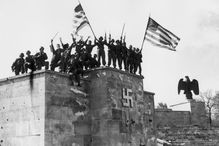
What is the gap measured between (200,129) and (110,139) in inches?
1118

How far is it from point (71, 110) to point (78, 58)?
2.52m

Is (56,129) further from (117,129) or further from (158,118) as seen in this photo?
(158,118)

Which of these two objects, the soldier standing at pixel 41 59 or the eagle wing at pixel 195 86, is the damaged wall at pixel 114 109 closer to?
the soldier standing at pixel 41 59

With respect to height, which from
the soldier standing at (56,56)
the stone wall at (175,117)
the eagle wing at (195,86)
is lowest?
the stone wall at (175,117)

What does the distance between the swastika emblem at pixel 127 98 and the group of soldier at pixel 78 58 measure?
3.88ft

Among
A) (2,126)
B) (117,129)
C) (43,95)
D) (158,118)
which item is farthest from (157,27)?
(158,118)

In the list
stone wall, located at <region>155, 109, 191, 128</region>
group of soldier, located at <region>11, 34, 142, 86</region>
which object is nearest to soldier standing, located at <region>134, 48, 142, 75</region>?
group of soldier, located at <region>11, 34, 142, 86</region>

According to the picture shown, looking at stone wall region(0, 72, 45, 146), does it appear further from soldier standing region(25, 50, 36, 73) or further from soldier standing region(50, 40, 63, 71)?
soldier standing region(50, 40, 63, 71)

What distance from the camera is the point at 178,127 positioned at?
4388 cm

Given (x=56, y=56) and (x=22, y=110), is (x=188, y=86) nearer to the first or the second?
(x=56, y=56)

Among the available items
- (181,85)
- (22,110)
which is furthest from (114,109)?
(181,85)

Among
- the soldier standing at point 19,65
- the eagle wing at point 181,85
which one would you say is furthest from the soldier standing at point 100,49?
the eagle wing at point 181,85

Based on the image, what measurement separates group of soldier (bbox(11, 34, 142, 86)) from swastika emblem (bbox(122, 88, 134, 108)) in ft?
3.88

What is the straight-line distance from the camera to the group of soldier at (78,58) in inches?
704
